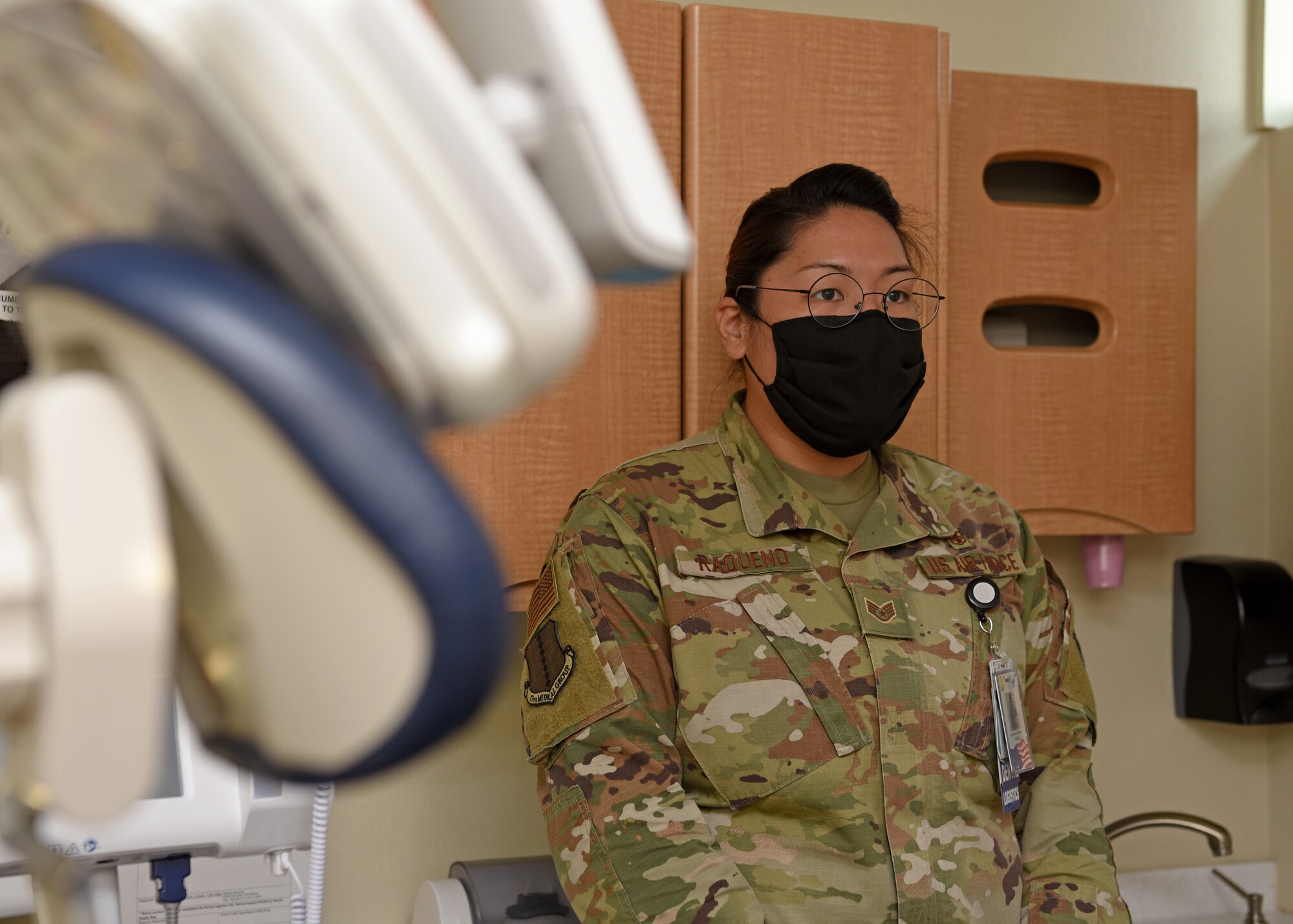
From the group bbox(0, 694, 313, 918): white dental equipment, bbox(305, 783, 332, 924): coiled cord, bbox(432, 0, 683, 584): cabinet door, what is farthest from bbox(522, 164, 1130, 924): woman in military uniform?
bbox(0, 694, 313, 918): white dental equipment

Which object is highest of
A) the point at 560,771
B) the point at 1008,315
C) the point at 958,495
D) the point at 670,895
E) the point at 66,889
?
the point at 1008,315

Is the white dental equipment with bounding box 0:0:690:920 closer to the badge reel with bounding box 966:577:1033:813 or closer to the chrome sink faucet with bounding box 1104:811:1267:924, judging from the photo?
the badge reel with bounding box 966:577:1033:813

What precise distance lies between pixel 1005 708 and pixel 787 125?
90 centimetres

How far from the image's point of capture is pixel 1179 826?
2186 millimetres

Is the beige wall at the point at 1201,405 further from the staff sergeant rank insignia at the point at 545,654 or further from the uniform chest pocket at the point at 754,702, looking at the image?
the staff sergeant rank insignia at the point at 545,654

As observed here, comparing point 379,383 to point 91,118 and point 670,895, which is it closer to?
point 91,118

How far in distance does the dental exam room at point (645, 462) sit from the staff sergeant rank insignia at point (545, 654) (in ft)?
0.04

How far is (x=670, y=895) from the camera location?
141 centimetres

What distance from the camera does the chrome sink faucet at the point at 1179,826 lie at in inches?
84.8

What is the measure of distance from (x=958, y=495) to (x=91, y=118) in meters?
1.61

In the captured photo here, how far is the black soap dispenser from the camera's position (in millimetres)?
2275

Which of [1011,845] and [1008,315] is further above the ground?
[1008,315]

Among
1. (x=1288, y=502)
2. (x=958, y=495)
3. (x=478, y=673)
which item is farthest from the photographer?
(x=1288, y=502)

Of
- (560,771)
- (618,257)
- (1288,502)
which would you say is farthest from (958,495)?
(618,257)
